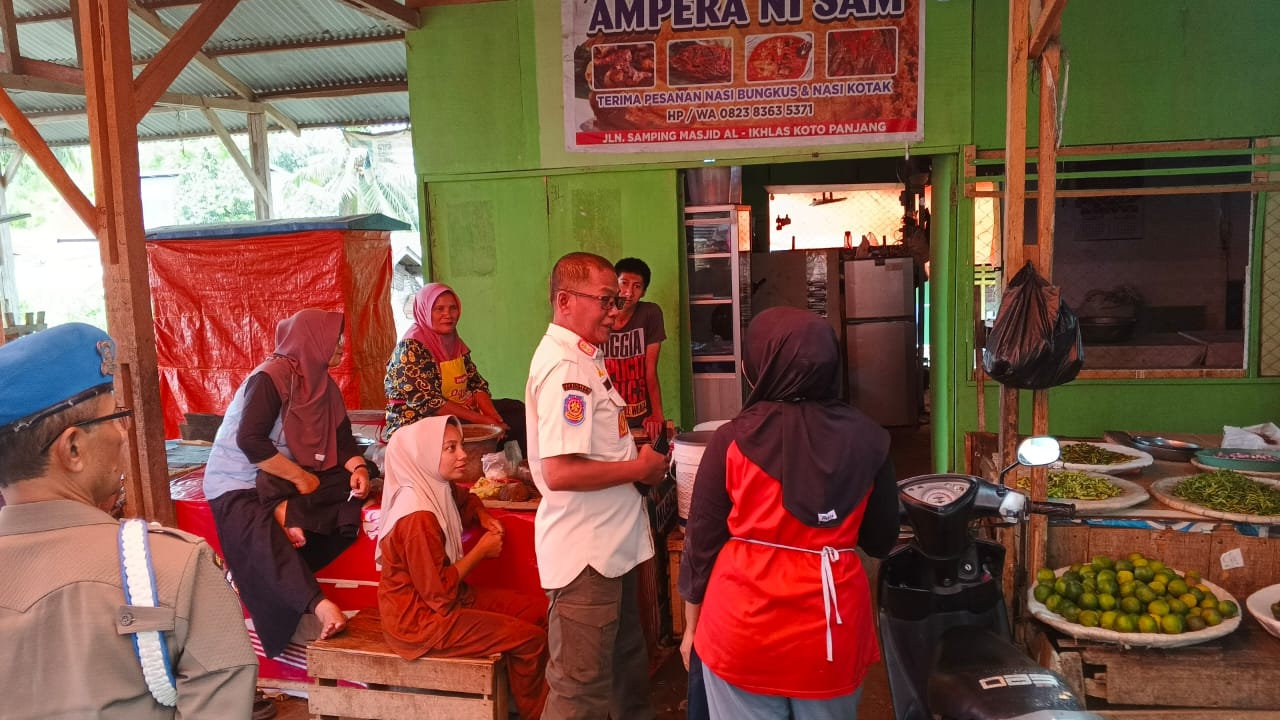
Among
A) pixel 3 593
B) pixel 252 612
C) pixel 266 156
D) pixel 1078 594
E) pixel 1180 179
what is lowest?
pixel 252 612

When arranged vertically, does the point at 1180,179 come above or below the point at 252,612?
above

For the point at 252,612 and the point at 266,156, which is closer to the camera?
the point at 252,612

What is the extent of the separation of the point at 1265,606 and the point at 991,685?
144 cm

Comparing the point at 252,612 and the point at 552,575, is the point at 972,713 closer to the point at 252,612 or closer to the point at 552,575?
the point at 552,575

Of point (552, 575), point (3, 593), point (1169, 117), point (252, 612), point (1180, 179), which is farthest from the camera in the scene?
point (1180, 179)

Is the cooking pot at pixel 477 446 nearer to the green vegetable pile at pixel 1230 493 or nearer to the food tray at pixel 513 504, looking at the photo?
the food tray at pixel 513 504

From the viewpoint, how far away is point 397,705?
3.40 metres

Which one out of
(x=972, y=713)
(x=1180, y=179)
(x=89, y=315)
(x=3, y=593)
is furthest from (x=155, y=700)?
(x=89, y=315)

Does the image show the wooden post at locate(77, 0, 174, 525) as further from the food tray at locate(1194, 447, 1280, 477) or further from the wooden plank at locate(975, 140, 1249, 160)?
the wooden plank at locate(975, 140, 1249, 160)

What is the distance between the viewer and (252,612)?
12.5 ft

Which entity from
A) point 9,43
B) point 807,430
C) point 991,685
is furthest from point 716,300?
point 9,43

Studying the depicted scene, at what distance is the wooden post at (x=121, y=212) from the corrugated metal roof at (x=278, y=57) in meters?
4.25

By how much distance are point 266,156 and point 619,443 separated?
942 cm

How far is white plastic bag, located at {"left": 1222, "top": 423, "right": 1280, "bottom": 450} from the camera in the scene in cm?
434
